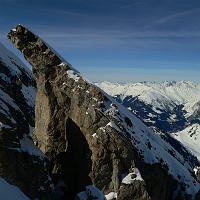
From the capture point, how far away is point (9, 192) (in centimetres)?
4056

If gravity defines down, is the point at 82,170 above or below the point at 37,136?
below

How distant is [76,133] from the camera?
185ft

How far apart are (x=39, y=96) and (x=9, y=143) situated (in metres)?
17.9

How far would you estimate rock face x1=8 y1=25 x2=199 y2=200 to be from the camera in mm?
52906

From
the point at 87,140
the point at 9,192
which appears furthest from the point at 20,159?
the point at 87,140

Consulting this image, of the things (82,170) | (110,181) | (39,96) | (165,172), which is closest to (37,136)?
(39,96)

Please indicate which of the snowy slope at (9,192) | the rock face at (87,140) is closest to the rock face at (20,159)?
the snowy slope at (9,192)

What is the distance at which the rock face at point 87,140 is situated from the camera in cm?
5291

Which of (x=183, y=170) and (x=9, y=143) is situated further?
(x=183, y=170)

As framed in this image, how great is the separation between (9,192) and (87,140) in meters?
16.5

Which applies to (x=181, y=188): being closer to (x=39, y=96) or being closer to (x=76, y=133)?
(x=76, y=133)

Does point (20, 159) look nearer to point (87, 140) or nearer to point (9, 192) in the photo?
point (9, 192)

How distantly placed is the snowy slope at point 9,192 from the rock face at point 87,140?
11732 millimetres

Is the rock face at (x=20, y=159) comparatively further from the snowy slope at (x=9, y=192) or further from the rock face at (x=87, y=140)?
the rock face at (x=87, y=140)
